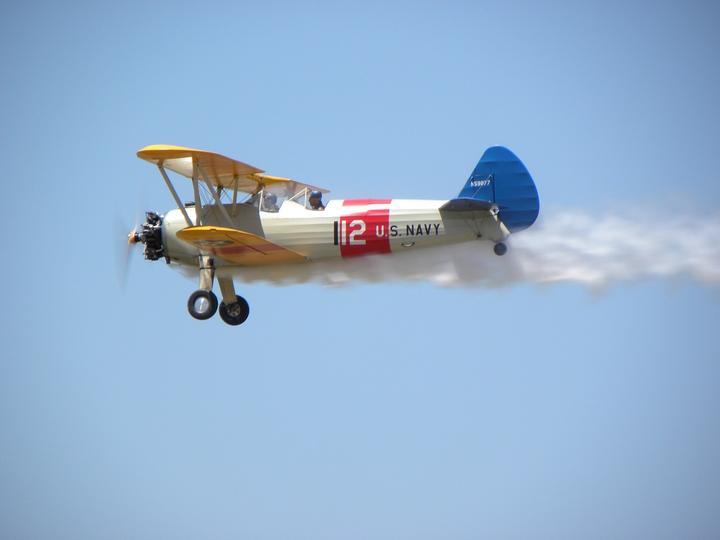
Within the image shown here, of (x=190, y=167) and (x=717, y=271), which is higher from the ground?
(x=190, y=167)

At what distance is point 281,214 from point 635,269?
5560 mm

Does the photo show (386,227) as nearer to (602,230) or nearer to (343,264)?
(343,264)

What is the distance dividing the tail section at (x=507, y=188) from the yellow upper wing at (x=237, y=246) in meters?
3.04

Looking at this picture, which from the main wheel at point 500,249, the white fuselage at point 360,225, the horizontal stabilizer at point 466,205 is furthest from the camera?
the white fuselage at point 360,225

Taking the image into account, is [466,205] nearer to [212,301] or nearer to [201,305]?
[212,301]

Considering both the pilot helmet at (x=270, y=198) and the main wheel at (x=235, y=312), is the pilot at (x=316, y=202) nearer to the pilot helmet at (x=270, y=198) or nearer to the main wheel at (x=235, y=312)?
the pilot helmet at (x=270, y=198)

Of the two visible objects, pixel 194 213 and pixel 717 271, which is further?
pixel 194 213

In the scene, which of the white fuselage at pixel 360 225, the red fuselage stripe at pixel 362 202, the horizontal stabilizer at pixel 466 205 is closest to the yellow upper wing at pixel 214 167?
the white fuselage at pixel 360 225

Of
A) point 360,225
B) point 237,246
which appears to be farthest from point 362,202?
point 237,246

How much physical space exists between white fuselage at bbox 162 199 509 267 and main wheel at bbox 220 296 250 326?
0.89m

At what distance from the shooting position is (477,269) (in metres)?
17.2

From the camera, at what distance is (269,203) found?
17.1 meters

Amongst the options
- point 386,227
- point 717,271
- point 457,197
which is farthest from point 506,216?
point 717,271

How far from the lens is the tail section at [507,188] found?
53.1ft
